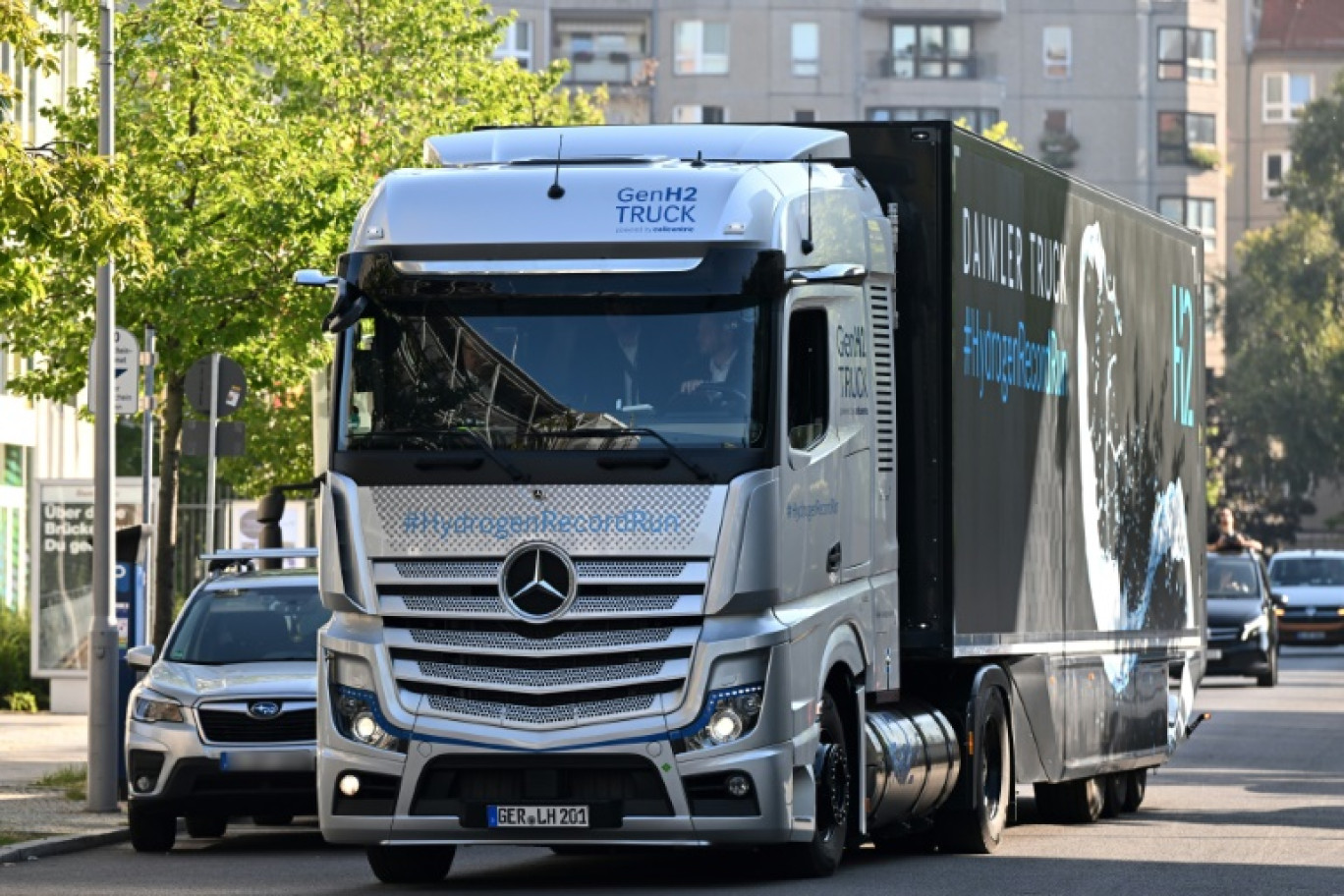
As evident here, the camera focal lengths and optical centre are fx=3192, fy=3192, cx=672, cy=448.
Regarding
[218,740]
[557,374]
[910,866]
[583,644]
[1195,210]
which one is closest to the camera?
[583,644]

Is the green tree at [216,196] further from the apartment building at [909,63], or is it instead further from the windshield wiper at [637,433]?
the apartment building at [909,63]

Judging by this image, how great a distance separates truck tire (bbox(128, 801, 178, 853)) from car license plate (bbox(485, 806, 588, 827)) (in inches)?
182

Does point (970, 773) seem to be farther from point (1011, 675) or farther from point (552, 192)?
point (552, 192)

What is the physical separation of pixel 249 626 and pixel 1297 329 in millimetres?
80832

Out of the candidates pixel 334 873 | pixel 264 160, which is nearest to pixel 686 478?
pixel 334 873

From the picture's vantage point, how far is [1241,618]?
42781 millimetres

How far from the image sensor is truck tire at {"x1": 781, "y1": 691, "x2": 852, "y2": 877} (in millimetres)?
14586

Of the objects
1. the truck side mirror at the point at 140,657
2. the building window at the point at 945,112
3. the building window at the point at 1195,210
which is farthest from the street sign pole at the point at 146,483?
the building window at the point at 1195,210

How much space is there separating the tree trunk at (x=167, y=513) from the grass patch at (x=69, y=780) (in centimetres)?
300

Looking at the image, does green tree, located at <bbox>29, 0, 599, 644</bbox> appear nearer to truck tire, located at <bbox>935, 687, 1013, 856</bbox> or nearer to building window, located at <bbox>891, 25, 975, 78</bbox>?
truck tire, located at <bbox>935, 687, 1013, 856</bbox>

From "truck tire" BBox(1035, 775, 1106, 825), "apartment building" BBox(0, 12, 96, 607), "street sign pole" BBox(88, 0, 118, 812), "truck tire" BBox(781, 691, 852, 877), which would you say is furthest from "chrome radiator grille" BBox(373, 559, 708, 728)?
"apartment building" BBox(0, 12, 96, 607)

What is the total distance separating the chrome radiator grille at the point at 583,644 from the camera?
1374 cm

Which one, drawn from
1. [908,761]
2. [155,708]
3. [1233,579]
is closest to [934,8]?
[1233,579]

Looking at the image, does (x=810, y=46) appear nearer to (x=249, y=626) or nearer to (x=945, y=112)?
(x=945, y=112)
